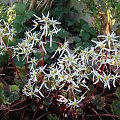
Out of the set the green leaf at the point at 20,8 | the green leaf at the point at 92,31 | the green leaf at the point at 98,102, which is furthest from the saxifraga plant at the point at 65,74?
the green leaf at the point at 20,8

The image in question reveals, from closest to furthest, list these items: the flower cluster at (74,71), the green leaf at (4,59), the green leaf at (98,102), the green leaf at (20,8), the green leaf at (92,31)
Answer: the flower cluster at (74,71) < the green leaf at (98,102) < the green leaf at (4,59) < the green leaf at (92,31) < the green leaf at (20,8)

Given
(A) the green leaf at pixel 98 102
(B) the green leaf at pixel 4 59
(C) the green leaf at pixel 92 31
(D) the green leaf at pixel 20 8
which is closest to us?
(A) the green leaf at pixel 98 102

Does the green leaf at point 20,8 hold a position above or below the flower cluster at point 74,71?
above

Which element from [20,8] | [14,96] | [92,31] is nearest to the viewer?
[14,96]

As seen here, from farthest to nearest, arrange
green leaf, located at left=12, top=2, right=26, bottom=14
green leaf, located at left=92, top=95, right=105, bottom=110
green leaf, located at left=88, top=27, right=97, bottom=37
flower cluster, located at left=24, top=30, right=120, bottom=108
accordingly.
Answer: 1. green leaf, located at left=12, top=2, right=26, bottom=14
2. green leaf, located at left=88, top=27, right=97, bottom=37
3. green leaf, located at left=92, top=95, right=105, bottom=110
4. flower cluster, located at left=24, top=30, right=120, bottom=108

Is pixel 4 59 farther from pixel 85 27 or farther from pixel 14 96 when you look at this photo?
pixel 85 27

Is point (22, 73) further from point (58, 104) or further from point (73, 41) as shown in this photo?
point (73, 41)

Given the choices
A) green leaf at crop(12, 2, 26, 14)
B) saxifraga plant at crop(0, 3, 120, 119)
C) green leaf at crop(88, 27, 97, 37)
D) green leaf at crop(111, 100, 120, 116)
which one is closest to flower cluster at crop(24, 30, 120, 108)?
saxifraga plant at crop(0, 3, 120, 119)

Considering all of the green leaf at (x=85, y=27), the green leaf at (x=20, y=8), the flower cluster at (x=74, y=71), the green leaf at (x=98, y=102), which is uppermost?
the green leaf at (x=20, y=8)

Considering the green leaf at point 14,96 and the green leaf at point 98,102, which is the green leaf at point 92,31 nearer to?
the green leaf at point 98,102

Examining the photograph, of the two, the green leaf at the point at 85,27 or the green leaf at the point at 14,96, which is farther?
the green leaf at the point at 85,27

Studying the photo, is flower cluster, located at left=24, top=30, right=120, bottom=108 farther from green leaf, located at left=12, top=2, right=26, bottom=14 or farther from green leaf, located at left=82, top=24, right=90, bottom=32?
green leaf, located at left=12, top=2, right=26, bottom=14

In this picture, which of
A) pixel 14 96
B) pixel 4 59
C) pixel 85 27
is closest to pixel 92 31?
pixel 85 27
